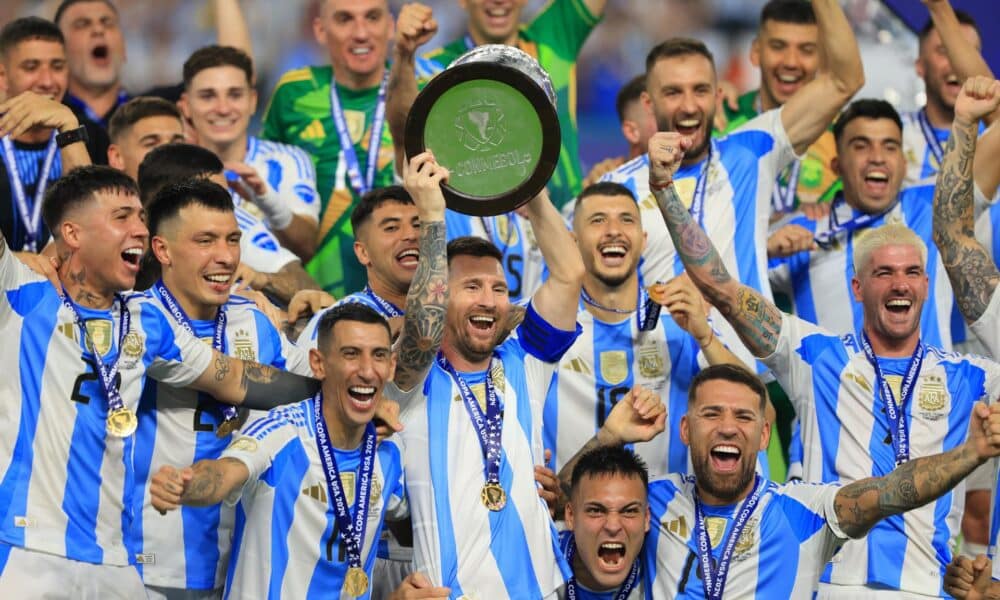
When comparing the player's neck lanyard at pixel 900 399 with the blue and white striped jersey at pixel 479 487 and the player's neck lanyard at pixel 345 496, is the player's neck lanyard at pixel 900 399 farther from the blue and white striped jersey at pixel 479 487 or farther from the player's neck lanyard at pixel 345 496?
the player's neck lanyard at pixel 345 496

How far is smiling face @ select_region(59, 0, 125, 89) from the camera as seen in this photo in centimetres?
895

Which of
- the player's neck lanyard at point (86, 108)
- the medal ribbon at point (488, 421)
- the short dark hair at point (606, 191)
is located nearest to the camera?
the medal ribbon at point (488, 421)

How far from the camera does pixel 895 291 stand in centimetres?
706

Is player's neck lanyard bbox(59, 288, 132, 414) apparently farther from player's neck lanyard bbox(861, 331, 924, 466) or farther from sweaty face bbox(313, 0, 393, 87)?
sweaty face bbox(313, 0, 393, 87)

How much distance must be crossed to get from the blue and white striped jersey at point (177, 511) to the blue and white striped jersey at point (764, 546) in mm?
1653

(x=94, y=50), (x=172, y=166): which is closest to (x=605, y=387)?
(x=172, y=166)

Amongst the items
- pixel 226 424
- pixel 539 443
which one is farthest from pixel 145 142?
pixel 539 443

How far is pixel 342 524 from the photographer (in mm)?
6230

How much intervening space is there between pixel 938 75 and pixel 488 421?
3.86 meters

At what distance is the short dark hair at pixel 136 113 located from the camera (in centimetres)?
802

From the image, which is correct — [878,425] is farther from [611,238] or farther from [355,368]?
[355,368]

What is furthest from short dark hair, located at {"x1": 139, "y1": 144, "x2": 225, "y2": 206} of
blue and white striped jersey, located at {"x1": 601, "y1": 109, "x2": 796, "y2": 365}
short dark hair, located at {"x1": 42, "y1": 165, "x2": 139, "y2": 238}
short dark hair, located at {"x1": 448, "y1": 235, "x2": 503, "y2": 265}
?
blue and white striped jersey, located at {"x1": 601, "y1": 109, "x2": 796, "y2": 365}

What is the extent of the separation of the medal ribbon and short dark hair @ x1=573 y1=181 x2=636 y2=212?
1.22 meters

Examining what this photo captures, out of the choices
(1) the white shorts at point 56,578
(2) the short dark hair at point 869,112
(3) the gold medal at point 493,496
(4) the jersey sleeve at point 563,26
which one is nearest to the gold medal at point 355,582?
(3) the gold medal at point 493,496
